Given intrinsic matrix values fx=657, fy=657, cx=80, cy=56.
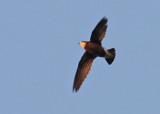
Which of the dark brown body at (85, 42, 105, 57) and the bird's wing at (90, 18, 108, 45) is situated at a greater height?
the bird's wing at (90, 18, 108, 45)

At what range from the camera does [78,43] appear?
2005 cm

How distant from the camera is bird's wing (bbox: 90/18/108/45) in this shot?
773 inches

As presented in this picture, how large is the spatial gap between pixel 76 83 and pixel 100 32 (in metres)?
1.76

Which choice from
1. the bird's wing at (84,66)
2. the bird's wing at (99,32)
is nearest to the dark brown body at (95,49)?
the bird's wing at (99,32)

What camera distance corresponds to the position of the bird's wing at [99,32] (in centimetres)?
1962

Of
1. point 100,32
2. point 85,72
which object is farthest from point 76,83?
point 100,32

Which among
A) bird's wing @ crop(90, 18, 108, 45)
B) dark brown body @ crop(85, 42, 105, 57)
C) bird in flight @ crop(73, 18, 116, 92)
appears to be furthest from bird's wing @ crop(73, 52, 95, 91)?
bird's wing @ crop(90, 18, 108, 45)

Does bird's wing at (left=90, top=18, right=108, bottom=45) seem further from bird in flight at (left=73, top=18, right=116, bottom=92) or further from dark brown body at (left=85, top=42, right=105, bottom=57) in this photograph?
dark brown body at (left=85, top=42, right=105, bottom=57)

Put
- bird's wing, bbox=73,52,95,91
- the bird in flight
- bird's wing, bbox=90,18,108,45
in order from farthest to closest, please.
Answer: bird's wing, bbox=73,52,95,91, the bird in flight, bird's wing, bbox=90,18,108,45

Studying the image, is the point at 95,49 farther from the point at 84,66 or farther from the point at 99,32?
the point at 84,66

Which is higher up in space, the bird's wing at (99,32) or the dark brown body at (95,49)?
the bird's wing at (99,32)

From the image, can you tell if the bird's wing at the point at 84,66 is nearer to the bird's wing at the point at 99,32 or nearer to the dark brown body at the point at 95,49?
the dark brown body at the point at 95,49

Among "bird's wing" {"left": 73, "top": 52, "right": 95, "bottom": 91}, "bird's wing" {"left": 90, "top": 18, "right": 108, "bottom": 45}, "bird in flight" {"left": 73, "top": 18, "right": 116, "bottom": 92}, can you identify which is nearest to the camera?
"bird's wing" {"left": 90, "top": 18, "right": 108, "bottom": 45}

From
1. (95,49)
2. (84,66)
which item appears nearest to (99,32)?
(95,49)
